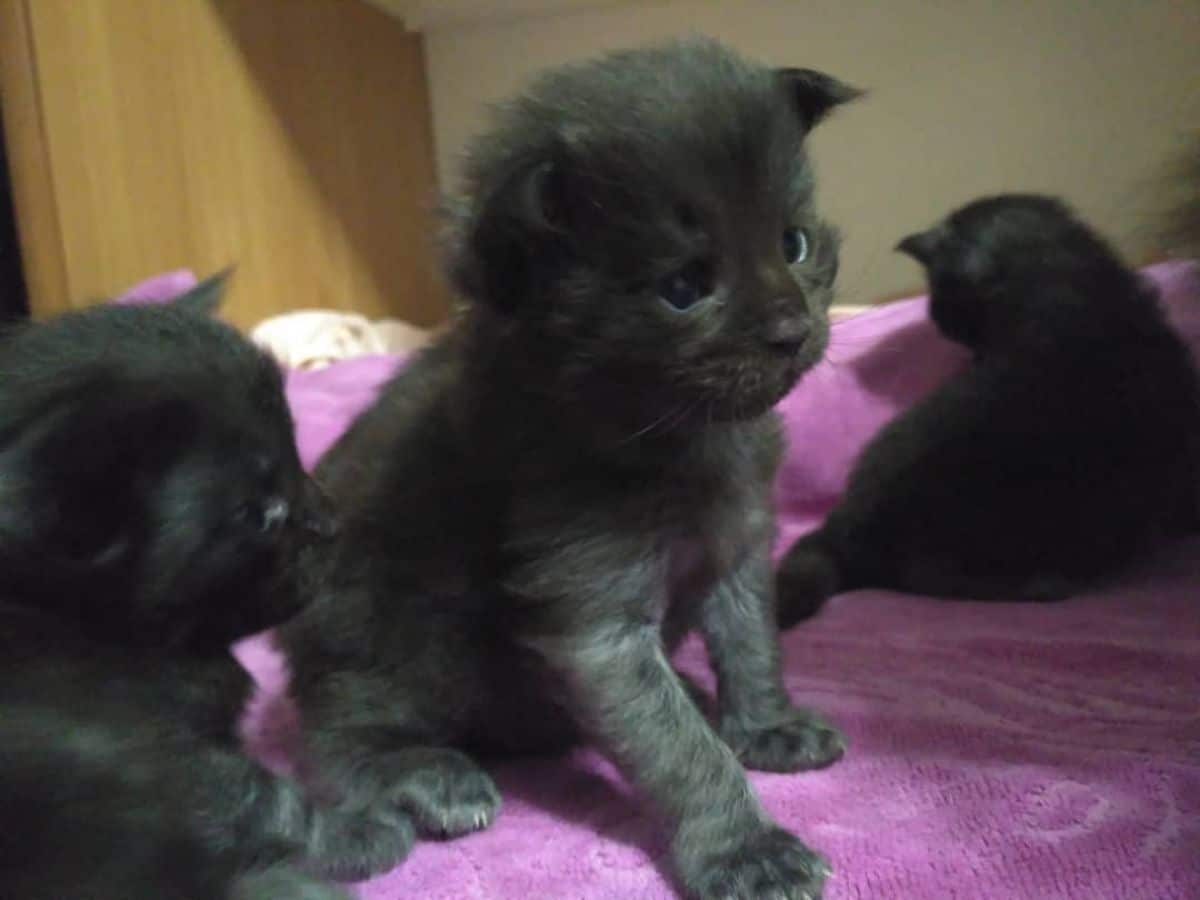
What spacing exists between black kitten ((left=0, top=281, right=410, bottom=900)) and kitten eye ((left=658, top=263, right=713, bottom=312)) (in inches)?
13.1

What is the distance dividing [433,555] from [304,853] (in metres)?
0.28

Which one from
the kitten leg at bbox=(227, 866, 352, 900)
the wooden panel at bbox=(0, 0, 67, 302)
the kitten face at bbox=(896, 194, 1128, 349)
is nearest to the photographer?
the kitten leg at bbox=(227, 866, 352, 900)

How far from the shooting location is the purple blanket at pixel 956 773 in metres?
0.91

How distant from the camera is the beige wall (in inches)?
91.3

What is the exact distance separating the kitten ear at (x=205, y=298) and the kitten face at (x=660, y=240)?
24 cm

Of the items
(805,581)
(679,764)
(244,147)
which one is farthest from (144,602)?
(244,147)

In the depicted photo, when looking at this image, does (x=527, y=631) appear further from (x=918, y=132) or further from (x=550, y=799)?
(x=918, y=132)

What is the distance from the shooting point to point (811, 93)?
1.03 meters

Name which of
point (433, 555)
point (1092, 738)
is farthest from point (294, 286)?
point (1092, 738)

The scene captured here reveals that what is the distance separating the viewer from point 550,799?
112 centimetres

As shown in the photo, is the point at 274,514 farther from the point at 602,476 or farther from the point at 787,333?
the point at 787,333

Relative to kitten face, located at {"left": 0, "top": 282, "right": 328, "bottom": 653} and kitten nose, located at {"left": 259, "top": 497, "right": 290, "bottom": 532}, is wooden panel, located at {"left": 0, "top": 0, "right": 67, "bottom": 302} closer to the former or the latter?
kitten face, located at {"left": 0, "top": 282, "right": 328, "bottom": 653}

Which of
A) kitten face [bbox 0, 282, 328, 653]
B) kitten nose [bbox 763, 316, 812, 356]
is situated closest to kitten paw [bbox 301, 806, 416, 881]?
kitten face [bbox 0, 282, 328, 653]

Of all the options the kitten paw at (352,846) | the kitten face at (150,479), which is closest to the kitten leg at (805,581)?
the kitten paw at (352,846)
